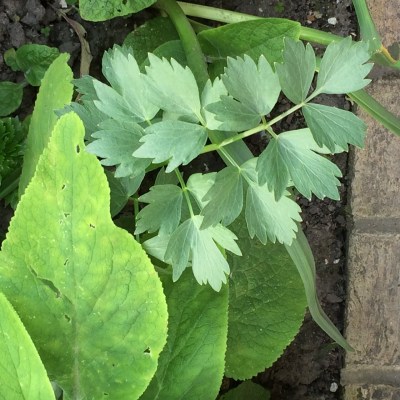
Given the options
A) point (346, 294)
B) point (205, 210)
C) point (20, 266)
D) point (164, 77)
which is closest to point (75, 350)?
point (20, 266)

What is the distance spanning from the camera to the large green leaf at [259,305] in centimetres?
117

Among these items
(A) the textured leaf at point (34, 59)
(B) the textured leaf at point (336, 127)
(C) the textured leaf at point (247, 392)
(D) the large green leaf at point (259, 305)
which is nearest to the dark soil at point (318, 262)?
(C) the textured leaf at point (247, 392)

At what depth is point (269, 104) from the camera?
820 millimetres

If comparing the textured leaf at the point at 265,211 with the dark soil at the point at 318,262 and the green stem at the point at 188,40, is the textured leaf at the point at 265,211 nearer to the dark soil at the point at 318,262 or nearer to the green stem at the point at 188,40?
the green stem at the point at 188,40

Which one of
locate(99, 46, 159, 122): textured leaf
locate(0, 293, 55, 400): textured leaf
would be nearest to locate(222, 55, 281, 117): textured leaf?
locate(99, 46, 159, 122): textured leaf

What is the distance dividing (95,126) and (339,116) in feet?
1.08

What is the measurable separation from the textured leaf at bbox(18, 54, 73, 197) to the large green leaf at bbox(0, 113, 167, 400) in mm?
170

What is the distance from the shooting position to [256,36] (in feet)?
3.67

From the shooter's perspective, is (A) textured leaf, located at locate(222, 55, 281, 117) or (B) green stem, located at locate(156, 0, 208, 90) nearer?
(A) textured leaf, located at locate(222, 55, 281, 117)

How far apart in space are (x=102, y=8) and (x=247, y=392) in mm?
719

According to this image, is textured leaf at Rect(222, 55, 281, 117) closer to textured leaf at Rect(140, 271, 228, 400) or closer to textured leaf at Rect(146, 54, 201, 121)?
textured leaf at Rect(146, 54, 201, 121)

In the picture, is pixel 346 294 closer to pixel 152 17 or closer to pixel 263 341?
pixel 263 341

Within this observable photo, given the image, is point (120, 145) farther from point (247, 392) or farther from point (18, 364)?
point (247, 392)

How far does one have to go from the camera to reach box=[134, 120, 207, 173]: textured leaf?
0.82 m
